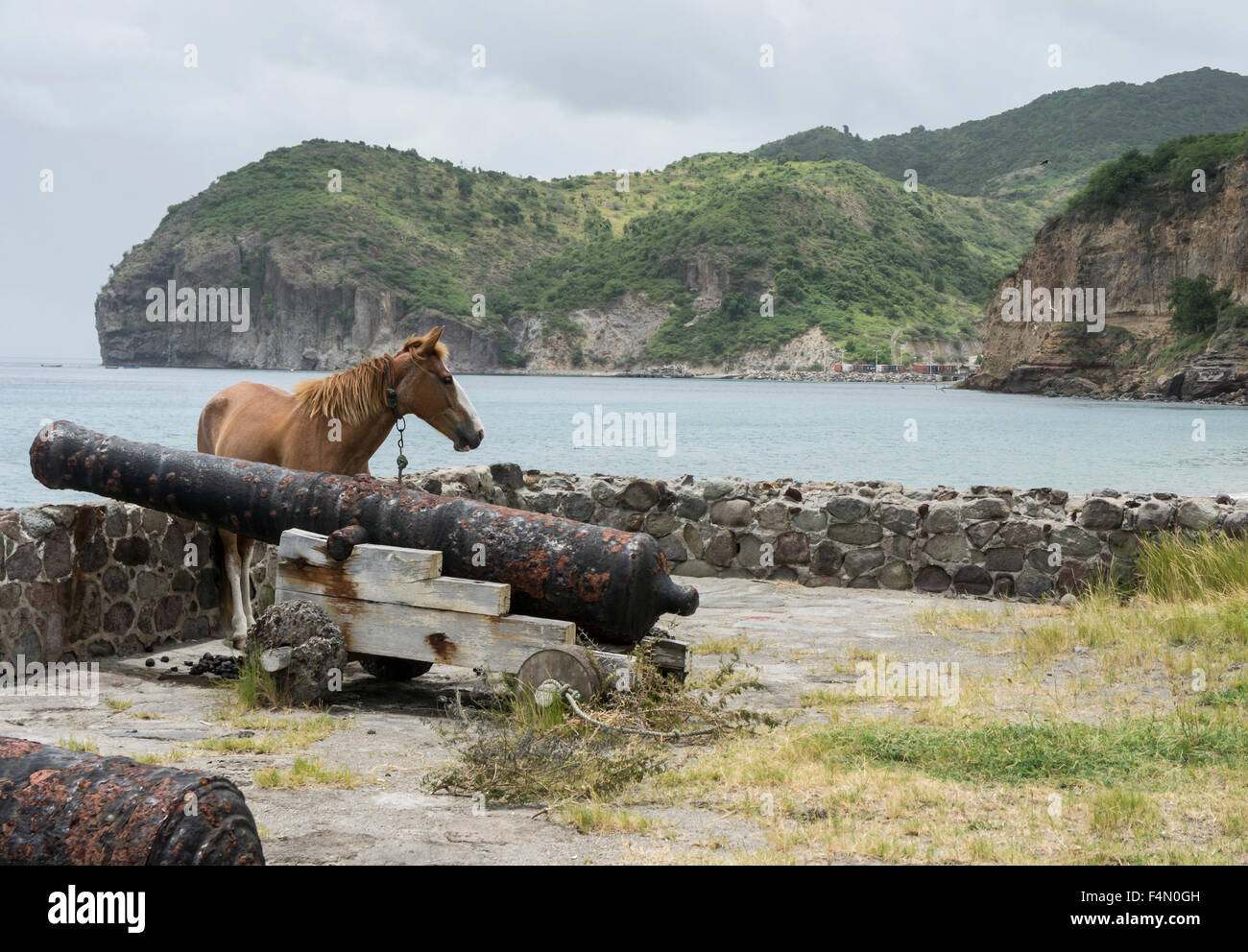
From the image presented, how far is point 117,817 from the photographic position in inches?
111

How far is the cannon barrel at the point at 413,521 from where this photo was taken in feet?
23.1

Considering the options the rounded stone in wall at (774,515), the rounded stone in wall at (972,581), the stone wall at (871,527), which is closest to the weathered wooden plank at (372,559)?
the stone wall at (871,527)

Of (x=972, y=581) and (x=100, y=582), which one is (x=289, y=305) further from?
(x=100, y=582)

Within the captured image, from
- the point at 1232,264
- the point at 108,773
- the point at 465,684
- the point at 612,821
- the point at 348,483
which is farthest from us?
the point at 1232,264

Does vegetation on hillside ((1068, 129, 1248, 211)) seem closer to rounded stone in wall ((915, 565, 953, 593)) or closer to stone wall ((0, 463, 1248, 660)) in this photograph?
stone wall ((0, 463, 1248, 660))

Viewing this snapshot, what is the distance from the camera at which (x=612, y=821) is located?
489cm

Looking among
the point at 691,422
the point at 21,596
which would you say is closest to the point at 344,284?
the point at 691,422

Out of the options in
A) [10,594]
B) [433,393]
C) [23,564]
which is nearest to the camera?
[10,594]

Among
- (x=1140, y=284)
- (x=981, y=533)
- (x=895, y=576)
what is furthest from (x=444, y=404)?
(x=1140, y=284)

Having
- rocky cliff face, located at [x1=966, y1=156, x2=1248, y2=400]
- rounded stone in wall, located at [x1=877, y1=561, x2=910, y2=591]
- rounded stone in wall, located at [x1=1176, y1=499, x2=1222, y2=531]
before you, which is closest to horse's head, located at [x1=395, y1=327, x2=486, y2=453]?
rounded stone in wall, located at [x1=877, y1=561, x2=910, y2=591]

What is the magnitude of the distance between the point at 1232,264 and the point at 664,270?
6511 cm

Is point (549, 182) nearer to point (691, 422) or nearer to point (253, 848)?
point (691, 422)

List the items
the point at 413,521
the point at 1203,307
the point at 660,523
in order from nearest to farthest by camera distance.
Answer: the point at 413,521
the point at 660,523
the point at 1203,307

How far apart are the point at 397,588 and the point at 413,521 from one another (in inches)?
15.8
